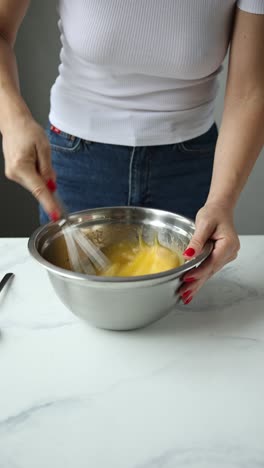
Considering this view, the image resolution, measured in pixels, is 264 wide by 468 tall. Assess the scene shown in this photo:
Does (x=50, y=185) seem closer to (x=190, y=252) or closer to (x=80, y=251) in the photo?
(x=80, y=251)

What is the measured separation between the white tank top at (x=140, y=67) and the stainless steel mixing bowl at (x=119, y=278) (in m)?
0.23

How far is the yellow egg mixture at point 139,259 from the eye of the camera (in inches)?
31.0

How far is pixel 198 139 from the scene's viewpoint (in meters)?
1.06

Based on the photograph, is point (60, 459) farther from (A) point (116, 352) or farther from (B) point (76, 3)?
(B) point (76, 3)

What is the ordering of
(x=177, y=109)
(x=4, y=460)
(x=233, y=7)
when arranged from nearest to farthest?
(x=4, y=460) → (x=233, y=7) → (x=177, y=109)

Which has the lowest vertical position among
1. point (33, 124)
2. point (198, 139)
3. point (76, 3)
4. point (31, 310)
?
point (31, 310)

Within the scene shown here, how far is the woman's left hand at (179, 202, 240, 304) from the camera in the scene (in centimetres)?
68

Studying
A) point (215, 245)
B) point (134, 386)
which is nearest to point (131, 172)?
point (215, 245)

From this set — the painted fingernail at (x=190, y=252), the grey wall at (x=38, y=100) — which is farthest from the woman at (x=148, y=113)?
the grey wall at (x=38, y=100)

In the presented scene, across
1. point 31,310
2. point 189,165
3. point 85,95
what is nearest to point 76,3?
point 85,95

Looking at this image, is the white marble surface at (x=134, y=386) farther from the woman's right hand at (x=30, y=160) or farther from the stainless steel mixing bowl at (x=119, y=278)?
the woman's right hand at (x=30, y=160)

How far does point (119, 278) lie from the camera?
0.61m

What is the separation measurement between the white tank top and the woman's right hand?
0.23 m

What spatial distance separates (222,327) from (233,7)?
0.55 meters
